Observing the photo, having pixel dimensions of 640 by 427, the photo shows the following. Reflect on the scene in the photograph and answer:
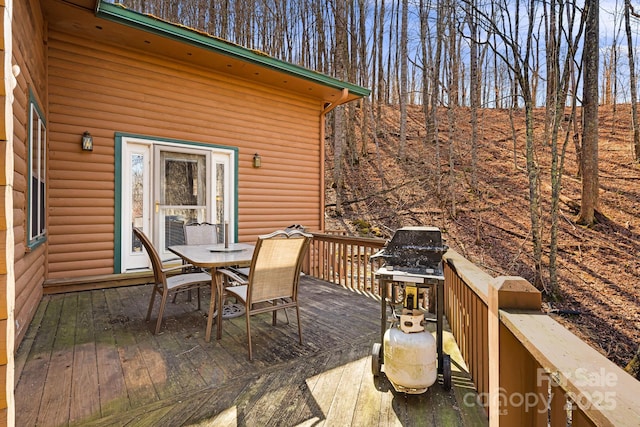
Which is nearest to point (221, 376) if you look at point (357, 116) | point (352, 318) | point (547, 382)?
point (352, 318)

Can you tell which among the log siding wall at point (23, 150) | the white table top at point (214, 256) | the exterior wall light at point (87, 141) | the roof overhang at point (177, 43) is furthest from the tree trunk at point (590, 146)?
the log siding wall at point (23, 150)

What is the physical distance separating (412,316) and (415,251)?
41 centimetres

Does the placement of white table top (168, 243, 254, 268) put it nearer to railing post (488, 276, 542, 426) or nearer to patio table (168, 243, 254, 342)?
patio table (168, 243, 254, 342)

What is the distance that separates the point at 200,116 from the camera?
17.5 feet

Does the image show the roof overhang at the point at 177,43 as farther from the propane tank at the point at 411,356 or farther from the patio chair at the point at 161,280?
the propane tank at the point at 411,356

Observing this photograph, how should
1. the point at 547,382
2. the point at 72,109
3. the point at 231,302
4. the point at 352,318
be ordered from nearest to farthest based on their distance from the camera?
1. the point at 547,382
2. the point at 352,318
3. the point at 231,302
4. the point at 72,109

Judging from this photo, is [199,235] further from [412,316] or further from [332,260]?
[412,316]

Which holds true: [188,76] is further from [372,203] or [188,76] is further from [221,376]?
[372,203]

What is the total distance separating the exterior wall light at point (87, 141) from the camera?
Result: 431 cm

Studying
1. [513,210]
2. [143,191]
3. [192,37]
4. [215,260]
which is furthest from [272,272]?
[513,210]

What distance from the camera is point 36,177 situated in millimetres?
3508

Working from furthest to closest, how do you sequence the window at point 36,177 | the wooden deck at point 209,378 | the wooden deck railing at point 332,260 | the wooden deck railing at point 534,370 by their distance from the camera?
the wooden deck railing at point 332,260
the window at point 36,177
the wooden deck at point 209,378
the wooden deck railing at point 534,370

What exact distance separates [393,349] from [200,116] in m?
4.74

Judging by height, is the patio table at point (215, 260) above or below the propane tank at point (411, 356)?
above
